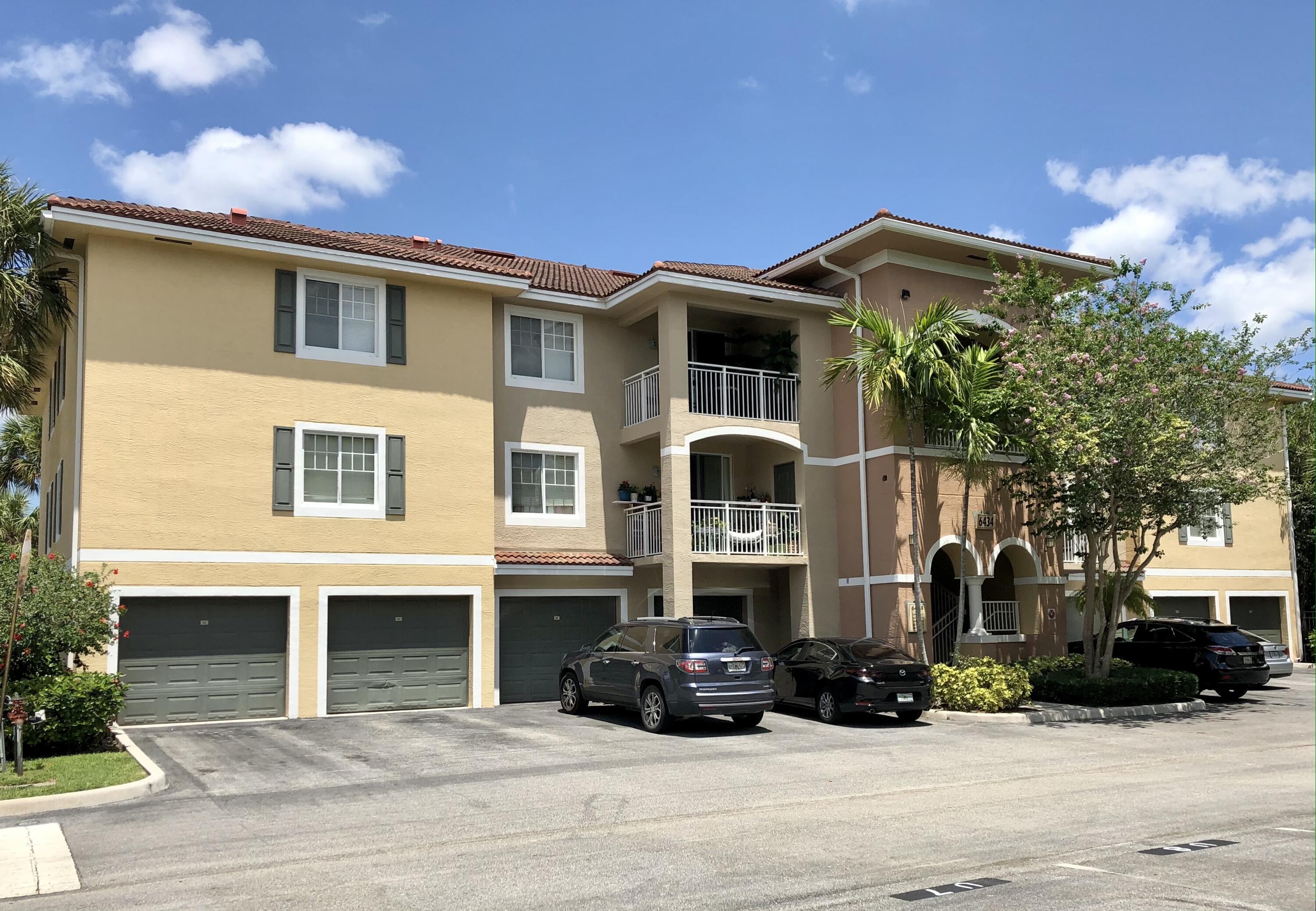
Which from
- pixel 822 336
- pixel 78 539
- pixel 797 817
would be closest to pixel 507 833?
pixel 797 817

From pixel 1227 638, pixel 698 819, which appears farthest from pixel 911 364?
pixel 698 819

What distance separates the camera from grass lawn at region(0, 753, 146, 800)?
1254 centimetres

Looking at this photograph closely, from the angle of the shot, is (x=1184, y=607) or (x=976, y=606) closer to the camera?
(x=976, y=606)

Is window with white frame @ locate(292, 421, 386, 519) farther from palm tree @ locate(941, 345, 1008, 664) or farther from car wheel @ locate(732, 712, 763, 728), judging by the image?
palm tree @ locate(941, 345, 1008, 664)

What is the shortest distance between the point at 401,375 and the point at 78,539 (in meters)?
6.22

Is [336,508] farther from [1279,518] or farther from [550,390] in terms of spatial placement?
[1279,518]

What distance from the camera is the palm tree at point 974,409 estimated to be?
2194 cm

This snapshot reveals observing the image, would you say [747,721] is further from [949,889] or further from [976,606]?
[949,889]

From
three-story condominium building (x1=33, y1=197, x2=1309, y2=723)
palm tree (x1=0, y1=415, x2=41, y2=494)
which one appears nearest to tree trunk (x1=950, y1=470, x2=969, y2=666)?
three-story condominium building (x1=33, y1=197, x2=1309, y2=723)

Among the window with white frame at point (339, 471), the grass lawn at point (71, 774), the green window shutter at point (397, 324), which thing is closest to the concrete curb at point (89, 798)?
the grass lawn at point (71, 774)

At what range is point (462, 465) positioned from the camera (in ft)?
73.0

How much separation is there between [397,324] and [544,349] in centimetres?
362

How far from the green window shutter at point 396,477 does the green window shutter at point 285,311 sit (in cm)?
245

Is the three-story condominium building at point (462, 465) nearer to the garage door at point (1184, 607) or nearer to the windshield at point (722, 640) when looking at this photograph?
the windshield at point (722, 640)
